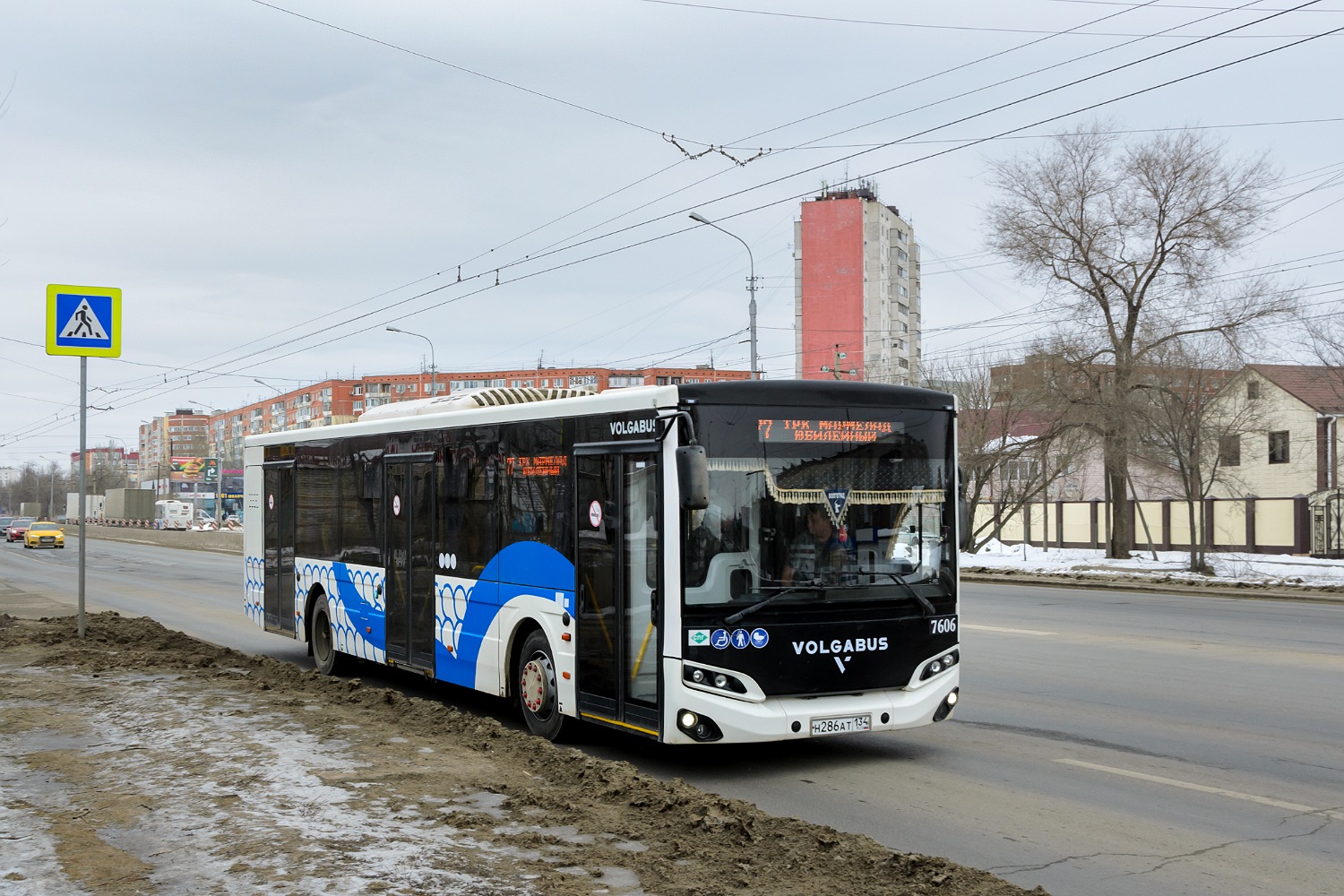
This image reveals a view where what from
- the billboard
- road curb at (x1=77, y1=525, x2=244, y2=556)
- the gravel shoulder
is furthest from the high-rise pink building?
the gravel shoulder

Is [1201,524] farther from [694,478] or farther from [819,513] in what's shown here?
[694,478]

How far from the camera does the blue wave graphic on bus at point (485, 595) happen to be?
895 cm

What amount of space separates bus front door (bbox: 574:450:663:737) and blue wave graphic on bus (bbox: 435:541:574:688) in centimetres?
33

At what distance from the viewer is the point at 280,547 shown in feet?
47.1

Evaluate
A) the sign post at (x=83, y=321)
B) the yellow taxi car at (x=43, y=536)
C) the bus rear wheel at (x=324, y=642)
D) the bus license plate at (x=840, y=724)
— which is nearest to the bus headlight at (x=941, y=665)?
the bus license plate at (x=840, y=724)

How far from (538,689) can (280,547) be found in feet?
21.0

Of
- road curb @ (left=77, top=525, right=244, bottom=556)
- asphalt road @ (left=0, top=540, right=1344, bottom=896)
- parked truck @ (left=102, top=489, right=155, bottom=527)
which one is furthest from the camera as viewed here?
parked truck @ (left=102, top=489, right=155, bottom=527)

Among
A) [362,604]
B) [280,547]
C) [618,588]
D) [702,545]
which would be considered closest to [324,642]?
[362,604]

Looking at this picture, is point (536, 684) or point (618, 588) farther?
point (536, 684)

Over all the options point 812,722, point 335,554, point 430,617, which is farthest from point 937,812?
point 335,554

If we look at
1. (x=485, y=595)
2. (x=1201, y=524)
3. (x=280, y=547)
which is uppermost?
(x=280, y=547)

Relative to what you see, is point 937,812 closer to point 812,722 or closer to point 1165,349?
point 812,722

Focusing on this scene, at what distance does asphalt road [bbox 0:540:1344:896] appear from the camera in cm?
602

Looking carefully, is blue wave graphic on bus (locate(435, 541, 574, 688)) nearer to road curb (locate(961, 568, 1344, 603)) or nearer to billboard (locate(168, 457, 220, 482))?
road curb (locate(961, 568, 1344, 603))
